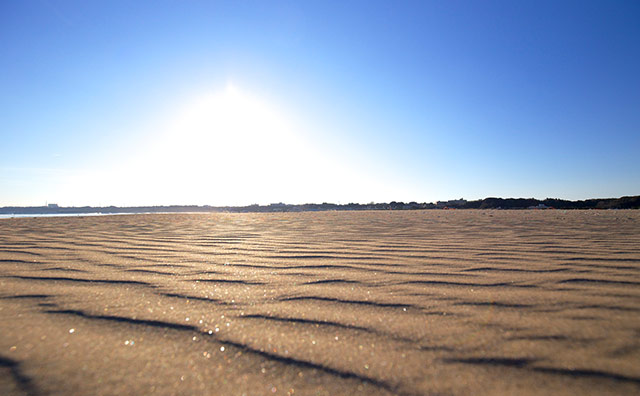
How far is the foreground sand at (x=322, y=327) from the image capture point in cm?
91

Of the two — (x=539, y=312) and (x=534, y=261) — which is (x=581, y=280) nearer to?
(x=534, y=261)

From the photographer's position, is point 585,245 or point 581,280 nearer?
point 581,280

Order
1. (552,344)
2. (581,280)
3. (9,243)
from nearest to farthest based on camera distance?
(552,344) < (581,280) < (9,243)

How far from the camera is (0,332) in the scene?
122 cm

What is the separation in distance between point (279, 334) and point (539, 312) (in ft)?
3.93

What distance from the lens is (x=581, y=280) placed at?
1889 mm

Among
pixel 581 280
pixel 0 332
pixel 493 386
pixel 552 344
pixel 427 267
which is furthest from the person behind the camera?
pixel 427 267

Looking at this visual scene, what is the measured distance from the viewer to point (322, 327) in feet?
4.11

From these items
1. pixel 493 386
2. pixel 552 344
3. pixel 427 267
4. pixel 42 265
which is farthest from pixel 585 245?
pixel 42 265

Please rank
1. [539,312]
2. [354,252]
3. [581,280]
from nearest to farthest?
[539,312] < [581,280] < [354,252]

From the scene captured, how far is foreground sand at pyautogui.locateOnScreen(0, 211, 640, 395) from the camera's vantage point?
908 millimetres

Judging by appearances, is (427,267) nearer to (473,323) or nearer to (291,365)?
(473,323)

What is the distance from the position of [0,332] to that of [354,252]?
2.42 metres

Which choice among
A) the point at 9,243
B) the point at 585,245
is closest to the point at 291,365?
the point at 585,245
